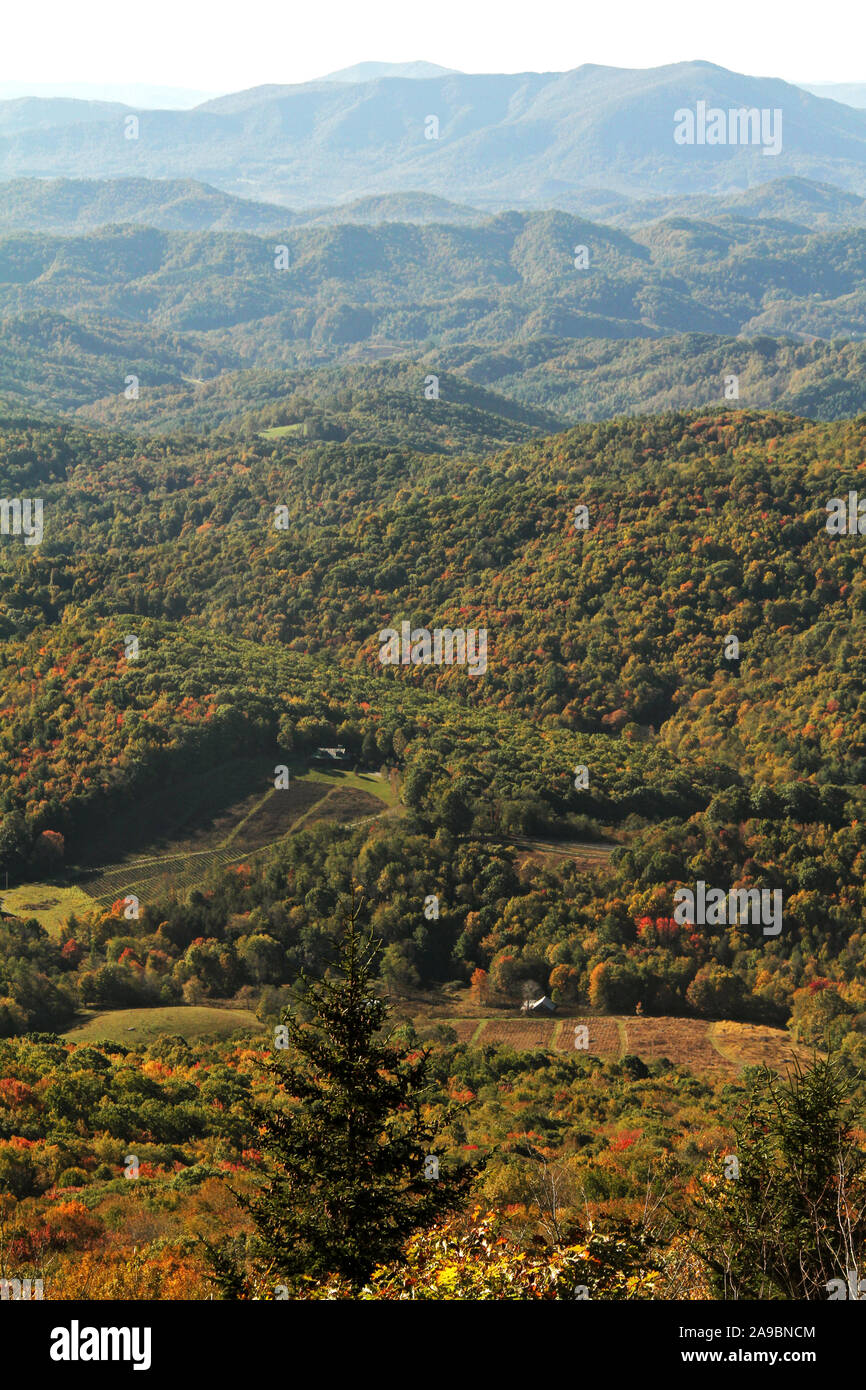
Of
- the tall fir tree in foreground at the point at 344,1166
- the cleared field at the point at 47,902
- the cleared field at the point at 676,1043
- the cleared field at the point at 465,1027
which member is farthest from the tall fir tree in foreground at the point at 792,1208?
the cleared field at the point at 47,902

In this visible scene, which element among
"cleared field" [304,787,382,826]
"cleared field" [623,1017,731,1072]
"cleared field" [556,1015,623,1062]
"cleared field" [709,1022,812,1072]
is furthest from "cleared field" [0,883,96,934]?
"cleared field" [709,1022,812,1072]

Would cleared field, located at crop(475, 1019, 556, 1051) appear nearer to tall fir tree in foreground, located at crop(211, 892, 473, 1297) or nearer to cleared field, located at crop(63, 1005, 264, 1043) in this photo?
cleared field, located at crop(63, 1005, 264, 1043)

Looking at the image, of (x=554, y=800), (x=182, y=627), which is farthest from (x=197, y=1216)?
(x=182, y=627)

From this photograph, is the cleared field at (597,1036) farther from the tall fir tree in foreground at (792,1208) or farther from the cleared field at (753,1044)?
the tall fir tree in foreground at (792,1208)

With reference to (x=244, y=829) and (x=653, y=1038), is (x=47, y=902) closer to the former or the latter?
(x=244, y=829)

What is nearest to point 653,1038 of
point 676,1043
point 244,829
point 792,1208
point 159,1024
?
point 676,1043

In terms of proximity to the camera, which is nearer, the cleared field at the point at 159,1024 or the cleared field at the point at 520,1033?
the cleared field at the point at 159,1024
